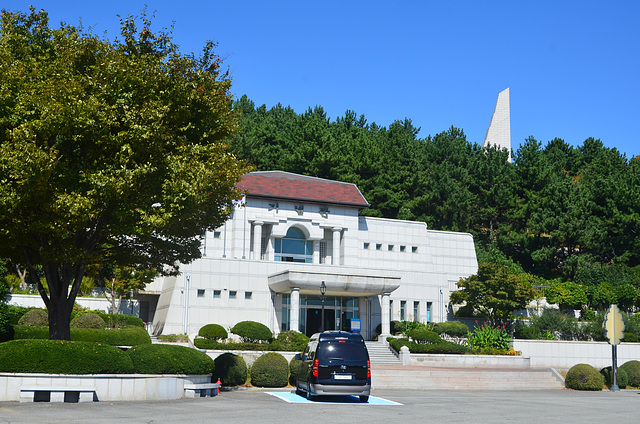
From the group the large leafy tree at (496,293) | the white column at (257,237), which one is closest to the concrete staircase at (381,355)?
the large leafy tree at (496,293)

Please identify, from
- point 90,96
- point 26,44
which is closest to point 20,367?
point 90,96

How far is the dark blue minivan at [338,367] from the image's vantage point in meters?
19.2

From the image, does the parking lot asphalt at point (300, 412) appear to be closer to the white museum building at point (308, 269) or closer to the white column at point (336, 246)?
the white museum building at point (308, 269)

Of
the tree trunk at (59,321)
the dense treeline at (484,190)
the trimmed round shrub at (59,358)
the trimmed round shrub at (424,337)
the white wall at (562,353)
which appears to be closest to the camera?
the trimmed round shrub at (59,358)

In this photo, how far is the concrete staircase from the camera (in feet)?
122

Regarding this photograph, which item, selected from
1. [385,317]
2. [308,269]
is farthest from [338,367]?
[308,269]

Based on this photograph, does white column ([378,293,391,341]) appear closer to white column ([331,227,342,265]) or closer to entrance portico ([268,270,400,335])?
entrance portico ([268,270,400,335])

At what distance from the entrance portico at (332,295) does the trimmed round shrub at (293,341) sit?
10.3 ft

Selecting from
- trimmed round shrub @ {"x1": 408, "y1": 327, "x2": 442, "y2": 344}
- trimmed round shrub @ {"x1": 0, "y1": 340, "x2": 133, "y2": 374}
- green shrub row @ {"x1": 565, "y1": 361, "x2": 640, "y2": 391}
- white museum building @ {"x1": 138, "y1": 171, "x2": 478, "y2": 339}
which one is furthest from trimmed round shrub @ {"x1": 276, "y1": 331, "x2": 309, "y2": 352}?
trimmed round shrub @ {"x1": 0, "y1": 340, "x2": 133, "y2": 374}

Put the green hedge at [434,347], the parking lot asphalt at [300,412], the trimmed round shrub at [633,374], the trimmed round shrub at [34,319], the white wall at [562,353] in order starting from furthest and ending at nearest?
the white wall at [562,353] < the green hedge at [434,347] < the trimmed round shrub at [34,319] < the trimmed round shrub at [633,374] < the parking lot asphalt at [300,412]

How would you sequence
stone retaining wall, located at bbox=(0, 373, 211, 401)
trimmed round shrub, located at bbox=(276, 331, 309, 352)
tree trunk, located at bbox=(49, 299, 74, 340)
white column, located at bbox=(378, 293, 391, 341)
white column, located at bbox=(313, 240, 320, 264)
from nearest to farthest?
stone retaining wall, located at bbox=(0, 373, 211, 401) → tree trunk, located at bbox=(49, 299, 74, 340) → trimmed round shrub, located at bbox=(276, 331, 309, 352) → white column, located at bbox=(378, 293, 391, 341) → white column, located at bbox=(313, 240, 320, 264)

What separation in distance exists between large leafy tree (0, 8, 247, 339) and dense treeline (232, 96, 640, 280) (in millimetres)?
37872

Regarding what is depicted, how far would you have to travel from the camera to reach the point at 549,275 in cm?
6481

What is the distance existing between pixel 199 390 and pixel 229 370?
4.48m
